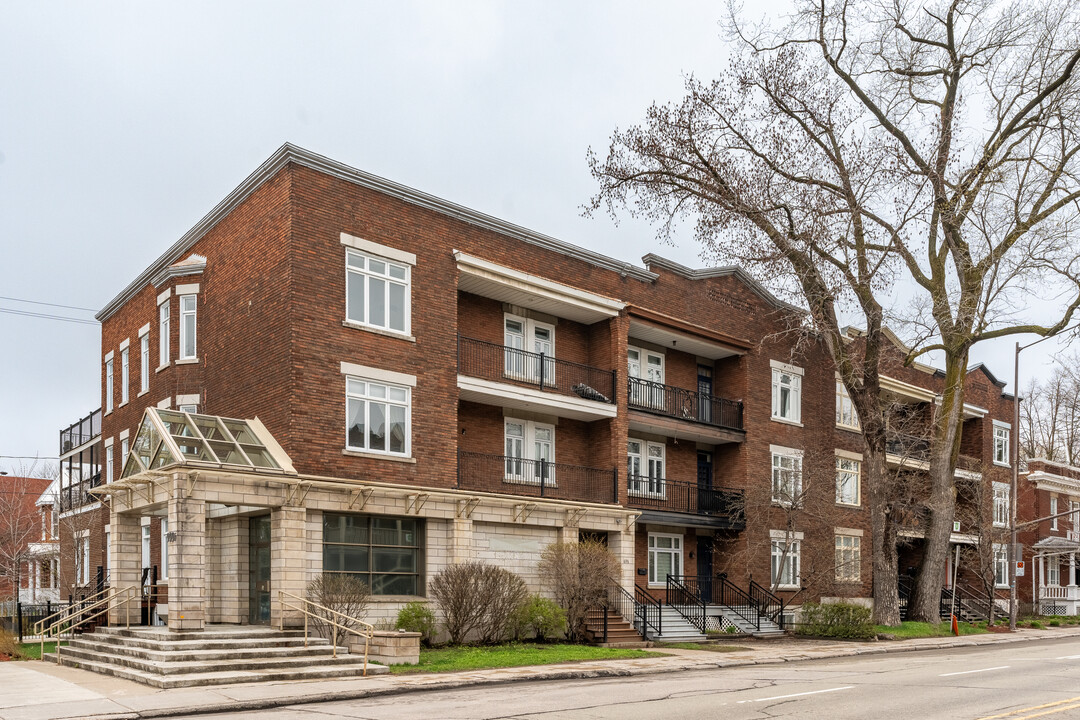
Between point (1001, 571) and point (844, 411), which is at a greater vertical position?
point (844, 411)

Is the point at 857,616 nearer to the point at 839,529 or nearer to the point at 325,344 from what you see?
the point at 839,529

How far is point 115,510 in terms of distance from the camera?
2236 centimetres

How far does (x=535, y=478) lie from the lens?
93.6 feet

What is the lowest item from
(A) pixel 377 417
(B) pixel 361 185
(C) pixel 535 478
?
(C) pixel 535 478

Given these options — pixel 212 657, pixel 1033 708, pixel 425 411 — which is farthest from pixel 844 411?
pixel 212 657

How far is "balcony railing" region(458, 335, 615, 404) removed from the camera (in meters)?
26.8

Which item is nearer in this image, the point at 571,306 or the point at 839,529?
the point at 571,306

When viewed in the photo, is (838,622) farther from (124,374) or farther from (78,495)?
(78,495)

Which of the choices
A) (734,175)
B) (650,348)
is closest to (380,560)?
(650,348)

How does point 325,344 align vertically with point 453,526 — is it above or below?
above

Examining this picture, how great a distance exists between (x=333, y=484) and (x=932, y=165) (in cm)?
2261

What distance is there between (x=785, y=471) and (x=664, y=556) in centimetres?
518

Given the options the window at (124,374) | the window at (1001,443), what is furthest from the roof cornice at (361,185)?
the window at (1001,443)

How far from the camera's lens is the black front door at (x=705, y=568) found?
33.3m
